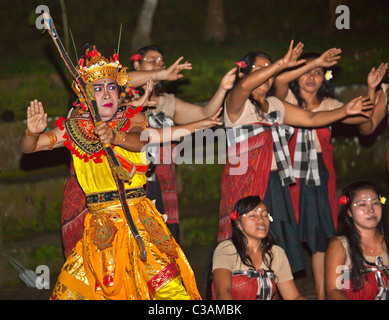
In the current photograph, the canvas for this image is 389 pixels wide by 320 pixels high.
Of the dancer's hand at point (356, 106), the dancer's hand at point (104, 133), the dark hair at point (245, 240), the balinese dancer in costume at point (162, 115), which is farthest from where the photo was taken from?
the balinese dancer in costume at point (162, 115)

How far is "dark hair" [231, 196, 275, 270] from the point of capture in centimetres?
577

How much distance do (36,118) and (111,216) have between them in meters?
0.75

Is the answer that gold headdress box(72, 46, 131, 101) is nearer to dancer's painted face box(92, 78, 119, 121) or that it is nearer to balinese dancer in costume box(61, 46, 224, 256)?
dancer's painted face box(92, 78, 119, 121)

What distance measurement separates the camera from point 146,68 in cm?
705

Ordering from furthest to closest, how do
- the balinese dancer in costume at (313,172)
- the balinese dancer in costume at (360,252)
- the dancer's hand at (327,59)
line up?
the balinese dancer in costume at (313,172) < the dancer's hand at (327,59) < the balinese dancer in costume at (360,252)

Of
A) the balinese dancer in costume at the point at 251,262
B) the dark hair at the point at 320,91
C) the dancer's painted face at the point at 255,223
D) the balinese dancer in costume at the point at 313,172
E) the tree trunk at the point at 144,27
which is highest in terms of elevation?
the tree trunk at the point at 144,27

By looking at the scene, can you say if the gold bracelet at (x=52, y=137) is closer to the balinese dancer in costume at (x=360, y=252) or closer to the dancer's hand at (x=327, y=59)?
the balinese dancer in costume at (x=360, y=252)

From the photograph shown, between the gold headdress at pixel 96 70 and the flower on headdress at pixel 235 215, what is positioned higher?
the gold headdress at pixel 96 70

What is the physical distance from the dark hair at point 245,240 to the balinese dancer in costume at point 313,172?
40.6 inches

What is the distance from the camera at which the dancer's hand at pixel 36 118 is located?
5230 mm

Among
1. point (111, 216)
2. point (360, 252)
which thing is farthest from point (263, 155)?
point (111, 216)

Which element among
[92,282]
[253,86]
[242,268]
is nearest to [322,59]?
[253,86]

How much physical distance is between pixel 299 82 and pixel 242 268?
6.48 feet

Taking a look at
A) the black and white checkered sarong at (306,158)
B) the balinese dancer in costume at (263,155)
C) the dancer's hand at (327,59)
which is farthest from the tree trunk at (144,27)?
the dancer's hand at (327,59)
